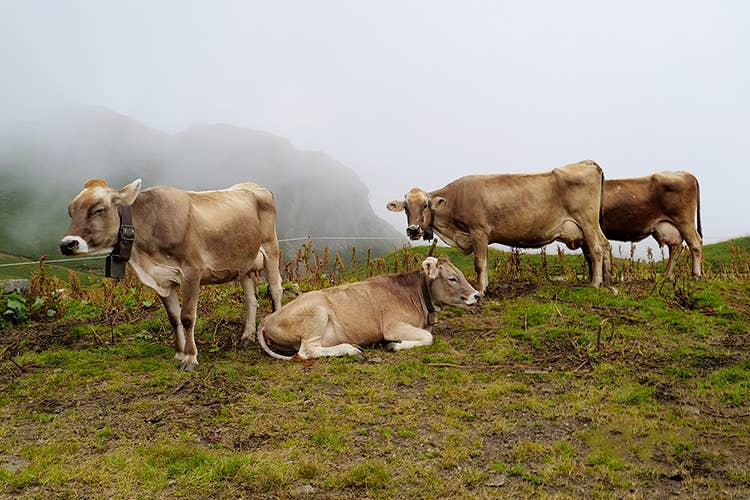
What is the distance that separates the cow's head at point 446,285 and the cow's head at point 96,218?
14.8 ft

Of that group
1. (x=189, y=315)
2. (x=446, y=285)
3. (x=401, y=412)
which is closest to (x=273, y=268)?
(x=189, y=315)

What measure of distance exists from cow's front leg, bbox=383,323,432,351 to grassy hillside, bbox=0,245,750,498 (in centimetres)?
28

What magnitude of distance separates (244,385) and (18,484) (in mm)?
2760

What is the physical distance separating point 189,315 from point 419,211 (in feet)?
19.2

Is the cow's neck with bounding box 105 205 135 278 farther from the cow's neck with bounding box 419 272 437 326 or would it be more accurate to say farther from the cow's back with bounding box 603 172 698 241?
the cow's back with bounding box 603 172 698 241

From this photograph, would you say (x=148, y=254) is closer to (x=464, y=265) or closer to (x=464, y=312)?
(x=464, y=312)

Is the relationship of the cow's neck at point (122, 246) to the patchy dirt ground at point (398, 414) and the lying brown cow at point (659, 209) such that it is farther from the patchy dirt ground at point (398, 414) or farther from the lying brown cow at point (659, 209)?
the lying brown cow at point (659, 209)

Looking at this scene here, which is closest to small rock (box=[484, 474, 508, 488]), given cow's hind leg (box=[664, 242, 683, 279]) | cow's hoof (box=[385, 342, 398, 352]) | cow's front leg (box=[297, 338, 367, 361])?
cow's front leg (box=[297, 338, 367, 361])

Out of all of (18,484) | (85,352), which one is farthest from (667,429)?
(85,352)

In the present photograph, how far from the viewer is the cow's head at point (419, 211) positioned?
40.8 feet

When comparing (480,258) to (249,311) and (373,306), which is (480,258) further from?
(249,311)

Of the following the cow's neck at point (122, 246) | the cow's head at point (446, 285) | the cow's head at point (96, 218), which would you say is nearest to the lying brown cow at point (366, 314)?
the cow's head at point (446, 285)

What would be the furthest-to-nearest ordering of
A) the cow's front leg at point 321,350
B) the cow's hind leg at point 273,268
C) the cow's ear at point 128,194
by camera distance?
1. the cow's hind leg at point 273,268
2. the cow's front leg at point 321,350
3. the cow's ear at point 128,194

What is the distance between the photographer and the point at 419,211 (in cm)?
1248
